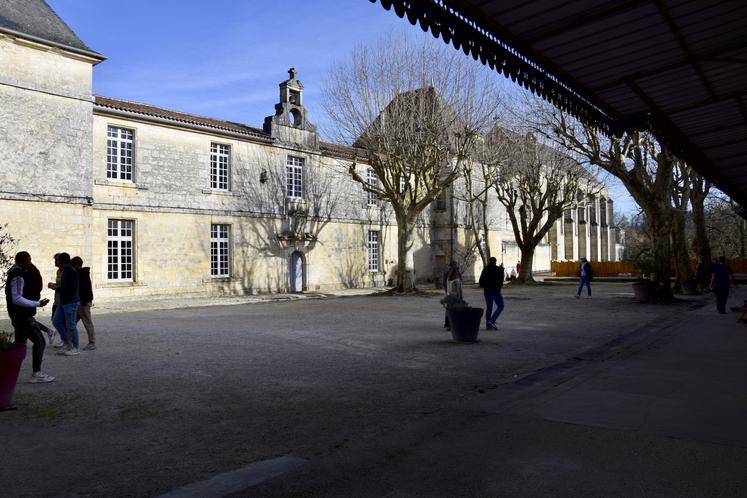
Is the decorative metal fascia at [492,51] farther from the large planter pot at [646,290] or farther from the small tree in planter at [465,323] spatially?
the large planter pot at [646,290]

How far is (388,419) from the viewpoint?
5527mm

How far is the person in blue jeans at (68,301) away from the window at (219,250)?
1450 centimetres

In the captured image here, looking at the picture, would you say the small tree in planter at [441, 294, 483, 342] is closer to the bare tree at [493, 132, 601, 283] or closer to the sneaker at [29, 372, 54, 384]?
the sneaker at [29, 372, 54, 384]

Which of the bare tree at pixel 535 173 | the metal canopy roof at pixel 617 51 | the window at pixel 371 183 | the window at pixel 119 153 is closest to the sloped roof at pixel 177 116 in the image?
the window at pixel 119 153

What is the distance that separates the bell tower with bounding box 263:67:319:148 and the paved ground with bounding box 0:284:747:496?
1742 centimetres

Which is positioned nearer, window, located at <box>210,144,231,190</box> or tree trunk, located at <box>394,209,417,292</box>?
window, located at <box>210,144,231,190</box>

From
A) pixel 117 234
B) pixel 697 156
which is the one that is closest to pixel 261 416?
pixel 697 156

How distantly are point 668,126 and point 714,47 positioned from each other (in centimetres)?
247

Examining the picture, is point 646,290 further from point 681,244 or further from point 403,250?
point 403,250

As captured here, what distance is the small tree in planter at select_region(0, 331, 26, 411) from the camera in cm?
577

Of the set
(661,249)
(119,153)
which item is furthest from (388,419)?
(119,153)

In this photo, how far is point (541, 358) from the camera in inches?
348

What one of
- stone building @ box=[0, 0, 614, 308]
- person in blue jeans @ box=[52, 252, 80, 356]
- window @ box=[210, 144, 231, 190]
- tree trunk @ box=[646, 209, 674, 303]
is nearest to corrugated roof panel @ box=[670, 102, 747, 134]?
person in blue jeans @ box=[52, 252, 80, 356]

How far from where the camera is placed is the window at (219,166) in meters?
24.4
